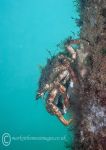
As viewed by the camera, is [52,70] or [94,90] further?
[52,70]

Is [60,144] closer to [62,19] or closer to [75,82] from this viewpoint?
[62,19]

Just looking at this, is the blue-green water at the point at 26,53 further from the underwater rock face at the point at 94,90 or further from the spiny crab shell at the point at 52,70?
the underwater rock face at the point at 94,90

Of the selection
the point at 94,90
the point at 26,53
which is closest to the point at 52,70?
the point at 94,90

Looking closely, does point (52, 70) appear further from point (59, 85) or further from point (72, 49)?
point (72, 49)

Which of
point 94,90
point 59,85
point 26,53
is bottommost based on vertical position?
point 94,90

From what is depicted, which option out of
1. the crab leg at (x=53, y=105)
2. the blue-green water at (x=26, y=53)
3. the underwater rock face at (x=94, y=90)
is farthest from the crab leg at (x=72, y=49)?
the blue-green water at (x=26, y=53)

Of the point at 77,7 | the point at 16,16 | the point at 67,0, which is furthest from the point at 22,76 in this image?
the point at 77,7

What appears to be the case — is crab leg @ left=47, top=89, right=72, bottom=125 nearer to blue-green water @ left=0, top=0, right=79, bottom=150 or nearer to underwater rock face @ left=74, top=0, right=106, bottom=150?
underwater rock face @ left=74, top=0, right=106, bottom=150
